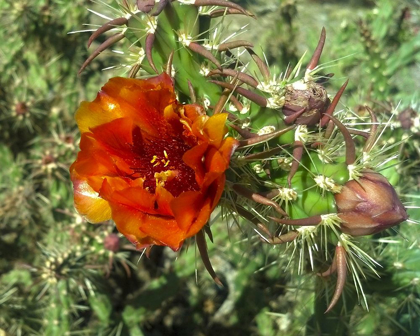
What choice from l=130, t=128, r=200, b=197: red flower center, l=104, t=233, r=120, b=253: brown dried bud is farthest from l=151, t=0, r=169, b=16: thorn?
l=104, t=233, r=120, b=253: brown dried bud

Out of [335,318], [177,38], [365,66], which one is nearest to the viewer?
[177,38]

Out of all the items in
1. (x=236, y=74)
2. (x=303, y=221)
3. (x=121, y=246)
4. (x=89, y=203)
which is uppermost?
(x=236, y=74)

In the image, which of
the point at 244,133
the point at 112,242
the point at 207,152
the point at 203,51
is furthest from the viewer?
the point at 112,242

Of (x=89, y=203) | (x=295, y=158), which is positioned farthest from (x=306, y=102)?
(x=89, y=203)

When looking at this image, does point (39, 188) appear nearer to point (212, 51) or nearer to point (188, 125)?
point (212, 51)

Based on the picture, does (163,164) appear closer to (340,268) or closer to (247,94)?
(247,94)

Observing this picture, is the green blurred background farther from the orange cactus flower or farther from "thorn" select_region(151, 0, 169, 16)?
the orange cactus flower

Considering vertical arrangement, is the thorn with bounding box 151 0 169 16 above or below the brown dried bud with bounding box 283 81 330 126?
above

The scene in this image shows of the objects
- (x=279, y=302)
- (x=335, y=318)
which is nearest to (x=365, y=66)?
(x=279, y=302)
